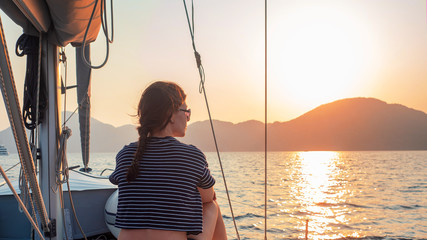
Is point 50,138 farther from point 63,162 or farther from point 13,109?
point 13,109

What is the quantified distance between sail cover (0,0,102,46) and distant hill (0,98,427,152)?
114990mm

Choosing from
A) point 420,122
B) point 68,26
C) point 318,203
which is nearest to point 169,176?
point 68,26

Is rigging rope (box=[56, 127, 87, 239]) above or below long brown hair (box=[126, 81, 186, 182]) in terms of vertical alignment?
below

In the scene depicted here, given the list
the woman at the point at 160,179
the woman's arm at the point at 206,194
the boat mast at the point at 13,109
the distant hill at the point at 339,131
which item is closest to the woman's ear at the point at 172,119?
the woman at the point at 160,179

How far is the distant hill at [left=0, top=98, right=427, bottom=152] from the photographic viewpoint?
12562 cm

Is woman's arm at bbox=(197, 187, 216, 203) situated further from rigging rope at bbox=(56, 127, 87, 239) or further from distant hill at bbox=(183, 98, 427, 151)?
distant hill at bbox=(183, 98, 427, 151)

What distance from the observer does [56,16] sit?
1.89 metres

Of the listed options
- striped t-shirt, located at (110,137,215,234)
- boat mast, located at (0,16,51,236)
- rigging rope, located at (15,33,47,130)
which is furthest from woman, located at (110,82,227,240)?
rigging rope, located at (15,33,47,130)

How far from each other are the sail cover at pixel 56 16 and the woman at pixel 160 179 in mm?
613

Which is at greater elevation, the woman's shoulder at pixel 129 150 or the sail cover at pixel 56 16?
the sail cover at pixel 56 16

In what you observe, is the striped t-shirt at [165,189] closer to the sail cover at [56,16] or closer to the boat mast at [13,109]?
the boat mast at [13,109]

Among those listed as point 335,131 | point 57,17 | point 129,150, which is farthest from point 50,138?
point 335,131

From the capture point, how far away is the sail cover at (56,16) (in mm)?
1750

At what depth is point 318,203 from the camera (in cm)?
1396
